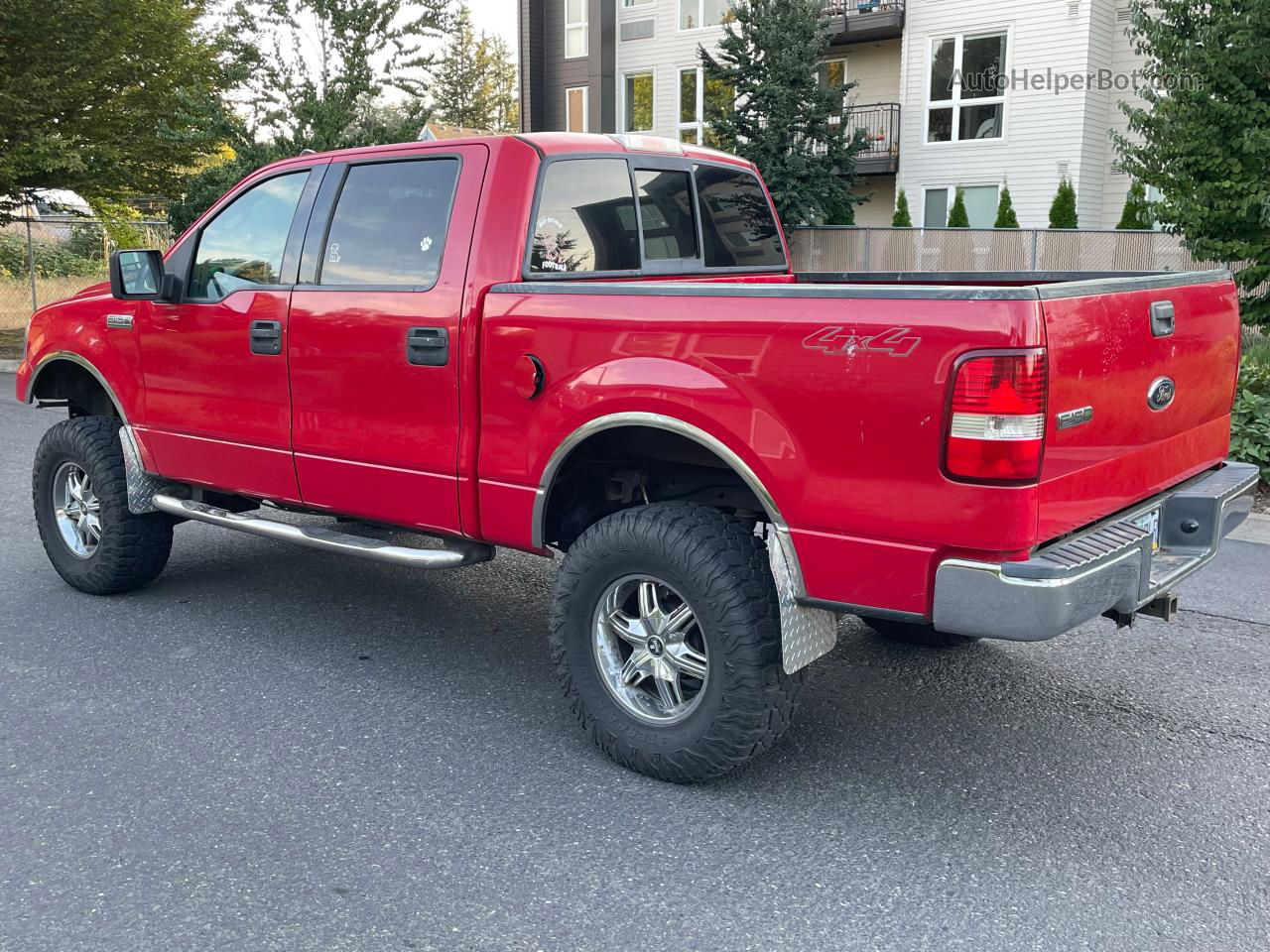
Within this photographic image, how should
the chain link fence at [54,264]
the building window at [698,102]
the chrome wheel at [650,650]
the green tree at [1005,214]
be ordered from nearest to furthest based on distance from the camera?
1. the chrome wheel at [650,650]
2. the chain link fence at [54,264]
3. the green tree at [1005,214]
4. the building window at [698,102]

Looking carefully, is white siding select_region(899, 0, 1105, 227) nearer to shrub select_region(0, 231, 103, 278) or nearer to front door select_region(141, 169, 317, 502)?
shrub select_region(0, 231, 103, 278)

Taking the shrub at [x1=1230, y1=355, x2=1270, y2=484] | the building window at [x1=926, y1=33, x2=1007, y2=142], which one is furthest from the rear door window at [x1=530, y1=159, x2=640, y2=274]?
the building window at [x1=926, y1=33, x2=1007, y2=142]

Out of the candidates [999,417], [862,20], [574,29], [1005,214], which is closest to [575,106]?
[574,29]

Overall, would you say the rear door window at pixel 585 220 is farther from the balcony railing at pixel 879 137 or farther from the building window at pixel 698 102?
the building window at pixel 698 102

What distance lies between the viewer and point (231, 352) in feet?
16.1

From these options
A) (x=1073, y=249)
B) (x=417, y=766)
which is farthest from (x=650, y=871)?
(x=1073, y=249)

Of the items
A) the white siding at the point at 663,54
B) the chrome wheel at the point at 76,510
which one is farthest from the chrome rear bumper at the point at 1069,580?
the white siding at the point at 663,54

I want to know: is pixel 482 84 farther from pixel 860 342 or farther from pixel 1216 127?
pixel 860 342

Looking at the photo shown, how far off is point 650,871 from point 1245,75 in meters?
8.54

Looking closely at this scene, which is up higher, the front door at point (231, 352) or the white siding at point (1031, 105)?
the white siding at point (1031, 105)

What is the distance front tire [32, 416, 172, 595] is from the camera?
5.51 metres

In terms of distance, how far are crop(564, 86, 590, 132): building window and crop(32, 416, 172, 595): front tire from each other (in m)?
27.7

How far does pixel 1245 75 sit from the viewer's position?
9.07 metres

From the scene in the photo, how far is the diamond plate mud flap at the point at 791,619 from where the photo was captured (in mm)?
3432
